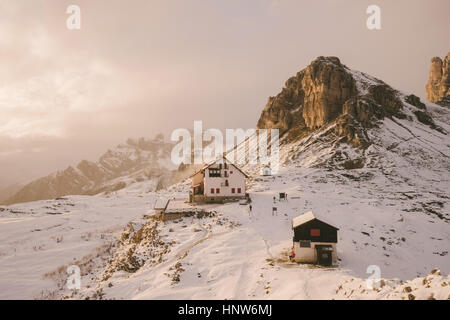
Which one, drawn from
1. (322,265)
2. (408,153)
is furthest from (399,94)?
(322,265)

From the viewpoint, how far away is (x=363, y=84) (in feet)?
342

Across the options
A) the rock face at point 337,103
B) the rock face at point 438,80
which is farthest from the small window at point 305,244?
the rock face at point 438,80

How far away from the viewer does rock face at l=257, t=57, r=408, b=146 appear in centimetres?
8850

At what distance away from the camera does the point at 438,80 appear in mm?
162625

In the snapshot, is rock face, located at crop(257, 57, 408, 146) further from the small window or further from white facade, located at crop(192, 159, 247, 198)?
the small window

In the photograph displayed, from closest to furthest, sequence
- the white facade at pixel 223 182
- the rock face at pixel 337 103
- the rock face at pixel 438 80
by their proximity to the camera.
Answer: the white facade at pixel 223 182 → the rock face at pixel 337 103 → the rock face at pixel 438 80

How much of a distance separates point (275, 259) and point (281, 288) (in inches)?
236

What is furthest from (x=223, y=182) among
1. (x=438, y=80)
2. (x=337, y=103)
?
(x=438, y=80)

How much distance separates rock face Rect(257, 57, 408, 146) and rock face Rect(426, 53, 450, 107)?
78.5 meters

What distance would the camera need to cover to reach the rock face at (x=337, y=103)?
88500 millimetres

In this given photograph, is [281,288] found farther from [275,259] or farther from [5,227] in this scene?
[5,227]

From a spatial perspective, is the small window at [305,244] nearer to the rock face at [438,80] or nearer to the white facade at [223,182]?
the white facade at [223,182]

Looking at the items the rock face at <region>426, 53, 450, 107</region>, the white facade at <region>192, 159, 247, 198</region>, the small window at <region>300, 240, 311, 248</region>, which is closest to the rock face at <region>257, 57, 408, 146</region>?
the white facade at <region>192, 159, 247, 198</region>

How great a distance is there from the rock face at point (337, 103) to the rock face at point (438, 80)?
7851 cm
